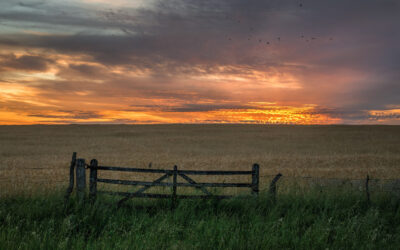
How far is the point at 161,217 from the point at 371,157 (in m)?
31.9

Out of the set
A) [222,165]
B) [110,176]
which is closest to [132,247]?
[110,176]

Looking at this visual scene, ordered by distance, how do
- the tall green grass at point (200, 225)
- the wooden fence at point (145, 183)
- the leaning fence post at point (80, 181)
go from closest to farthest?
the tall green grass at point (200, 225)
the wooden fence at point (145, 183)
the leaning fence post at point (80, 181)

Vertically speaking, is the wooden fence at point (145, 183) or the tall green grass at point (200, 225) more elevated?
the wooden fence at point (145, 183)

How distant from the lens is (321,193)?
1144 cm

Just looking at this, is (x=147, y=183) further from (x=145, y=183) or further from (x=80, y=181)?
(x=80, y=181)

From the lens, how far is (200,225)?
745cm

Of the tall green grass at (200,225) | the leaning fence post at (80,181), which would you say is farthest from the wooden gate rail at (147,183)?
the tall green grass at (200,225)

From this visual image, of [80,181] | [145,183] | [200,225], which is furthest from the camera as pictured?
[80,181]

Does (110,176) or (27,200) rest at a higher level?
(27,200)

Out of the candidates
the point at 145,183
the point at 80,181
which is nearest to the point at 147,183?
the point at 145,183

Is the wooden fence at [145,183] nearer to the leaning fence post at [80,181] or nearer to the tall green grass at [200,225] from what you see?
the leaning fence post at [80,181]

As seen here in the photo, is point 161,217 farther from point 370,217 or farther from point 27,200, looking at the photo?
point 370,217

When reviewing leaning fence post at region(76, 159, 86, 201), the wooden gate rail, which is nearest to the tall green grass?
the wooden gate rail

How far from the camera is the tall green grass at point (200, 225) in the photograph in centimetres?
667
